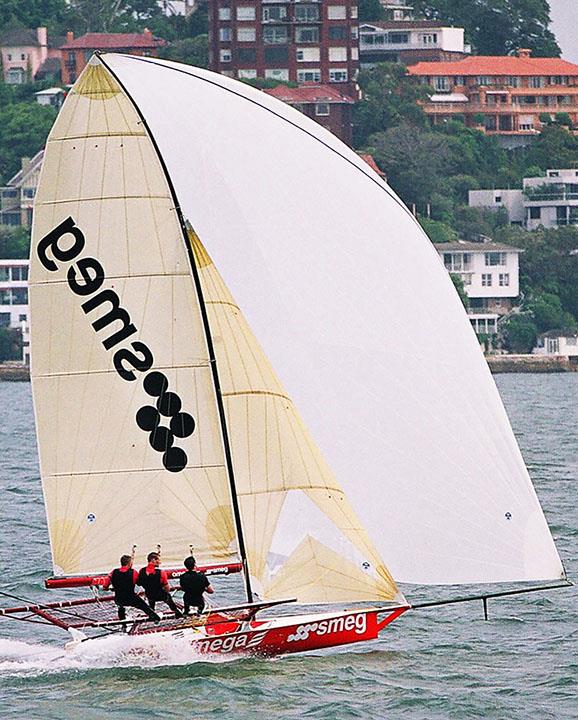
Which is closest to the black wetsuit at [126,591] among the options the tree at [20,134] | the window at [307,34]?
the tree at [20,134]

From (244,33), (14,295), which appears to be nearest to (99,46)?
(244,33)

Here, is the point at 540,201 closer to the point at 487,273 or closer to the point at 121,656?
the point at 487,273

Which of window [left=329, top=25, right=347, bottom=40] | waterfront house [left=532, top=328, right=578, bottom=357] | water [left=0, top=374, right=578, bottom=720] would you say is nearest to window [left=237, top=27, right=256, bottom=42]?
window [left=329, top=25, right=347, bottom=40]

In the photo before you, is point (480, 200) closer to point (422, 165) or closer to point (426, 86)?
point (422, 165)

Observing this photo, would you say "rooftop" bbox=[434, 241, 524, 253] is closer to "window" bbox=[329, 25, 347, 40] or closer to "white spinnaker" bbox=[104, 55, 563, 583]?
"window" bbox=[329, 25, 347, 40]

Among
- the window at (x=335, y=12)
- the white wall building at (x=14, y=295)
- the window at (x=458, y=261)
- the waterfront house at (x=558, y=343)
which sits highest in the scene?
the window at (x=335, y=12)

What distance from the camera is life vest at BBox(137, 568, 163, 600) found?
41.7ft

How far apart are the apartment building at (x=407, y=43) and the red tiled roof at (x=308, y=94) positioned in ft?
41.6

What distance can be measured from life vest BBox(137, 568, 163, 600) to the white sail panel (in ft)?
1.18

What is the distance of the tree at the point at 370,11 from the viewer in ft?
353

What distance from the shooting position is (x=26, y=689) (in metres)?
12.9

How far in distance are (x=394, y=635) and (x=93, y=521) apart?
283cm

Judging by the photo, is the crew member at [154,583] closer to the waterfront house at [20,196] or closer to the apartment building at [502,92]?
the waterfront house at [20,196]

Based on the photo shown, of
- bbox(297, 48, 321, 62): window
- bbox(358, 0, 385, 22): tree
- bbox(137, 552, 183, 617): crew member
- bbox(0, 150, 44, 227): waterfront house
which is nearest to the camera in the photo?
bbox(137, 552, 183, 617): crew member
